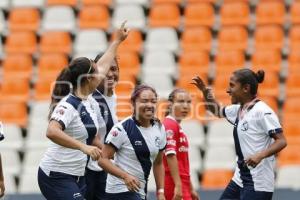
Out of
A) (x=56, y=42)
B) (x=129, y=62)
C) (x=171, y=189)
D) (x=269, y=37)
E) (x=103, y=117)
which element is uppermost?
(x=269, y=37)

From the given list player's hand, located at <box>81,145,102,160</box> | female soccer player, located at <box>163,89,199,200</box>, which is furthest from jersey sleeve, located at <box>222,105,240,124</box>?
player's hand, located at <box>81,145,102,160</box>

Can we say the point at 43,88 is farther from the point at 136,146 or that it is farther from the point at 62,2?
the point at 136,146

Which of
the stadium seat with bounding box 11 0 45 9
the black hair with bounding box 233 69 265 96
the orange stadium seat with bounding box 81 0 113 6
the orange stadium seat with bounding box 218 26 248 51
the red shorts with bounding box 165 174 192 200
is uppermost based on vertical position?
the orange stadium seat with bounding box 81 0 113 6

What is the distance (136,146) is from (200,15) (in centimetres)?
762

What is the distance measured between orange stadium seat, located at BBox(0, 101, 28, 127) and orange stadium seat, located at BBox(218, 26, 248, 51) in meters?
3.22

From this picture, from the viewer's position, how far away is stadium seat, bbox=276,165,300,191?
1152 centimetres

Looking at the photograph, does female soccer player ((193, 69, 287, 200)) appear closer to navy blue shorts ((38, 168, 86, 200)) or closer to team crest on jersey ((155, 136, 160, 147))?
team crest on jersey ((155, 136, 160, 147))

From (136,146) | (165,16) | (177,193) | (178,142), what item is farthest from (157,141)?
(165,16)

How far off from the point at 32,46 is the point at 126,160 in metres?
7.66

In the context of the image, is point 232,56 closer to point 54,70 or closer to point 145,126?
point 54,70

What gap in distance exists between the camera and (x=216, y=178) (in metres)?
11.8

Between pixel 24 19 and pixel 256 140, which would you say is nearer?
pixel 256 140

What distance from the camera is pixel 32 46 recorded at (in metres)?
14.9

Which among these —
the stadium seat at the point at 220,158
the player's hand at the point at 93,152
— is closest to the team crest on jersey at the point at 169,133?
the player's hand at the point at 93,152
